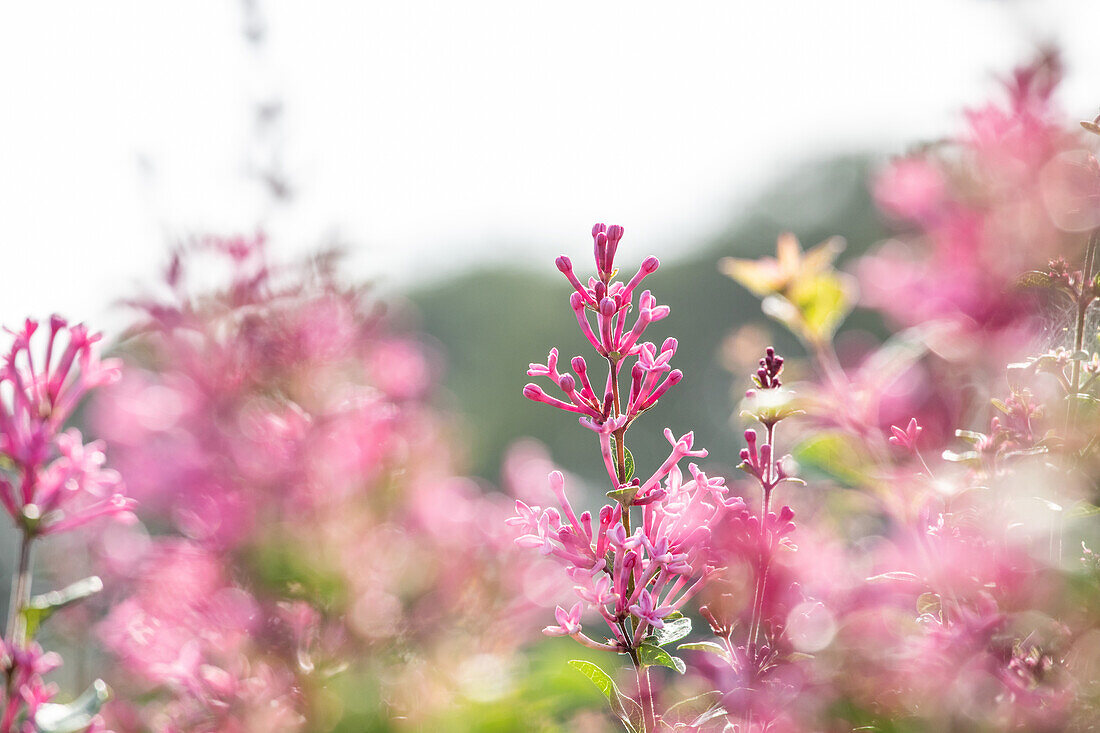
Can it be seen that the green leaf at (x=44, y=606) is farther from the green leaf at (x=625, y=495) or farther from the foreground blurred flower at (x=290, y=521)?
the green leaf at (x=625, y=495)

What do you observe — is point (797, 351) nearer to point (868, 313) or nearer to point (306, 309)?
point (868, 313)

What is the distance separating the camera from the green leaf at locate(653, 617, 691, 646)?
800 mm

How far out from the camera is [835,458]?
1.03m

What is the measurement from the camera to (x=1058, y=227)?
42.1 inches

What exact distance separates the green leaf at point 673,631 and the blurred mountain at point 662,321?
7158mm

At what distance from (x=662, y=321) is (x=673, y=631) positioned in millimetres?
10329

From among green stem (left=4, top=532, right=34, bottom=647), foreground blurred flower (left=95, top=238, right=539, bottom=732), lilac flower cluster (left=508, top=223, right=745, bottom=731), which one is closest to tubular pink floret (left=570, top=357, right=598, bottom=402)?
lilac flower cluster (left=508, top=223, right=745, bottom=731)

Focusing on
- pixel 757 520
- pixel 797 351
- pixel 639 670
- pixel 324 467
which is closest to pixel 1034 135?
pixel 757 520

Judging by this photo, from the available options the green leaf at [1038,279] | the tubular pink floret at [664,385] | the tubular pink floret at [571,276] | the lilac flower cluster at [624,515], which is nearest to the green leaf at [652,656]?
the lilac flower cluster at [624,515]

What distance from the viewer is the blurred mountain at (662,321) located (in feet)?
30.9

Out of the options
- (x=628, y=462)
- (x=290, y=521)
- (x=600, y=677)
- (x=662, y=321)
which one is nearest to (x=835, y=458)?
(x=628, y=462)

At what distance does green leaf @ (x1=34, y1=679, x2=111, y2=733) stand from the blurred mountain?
23.5 feet

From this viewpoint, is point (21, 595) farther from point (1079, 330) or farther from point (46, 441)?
point (1079, 330)

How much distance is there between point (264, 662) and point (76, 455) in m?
0.61
